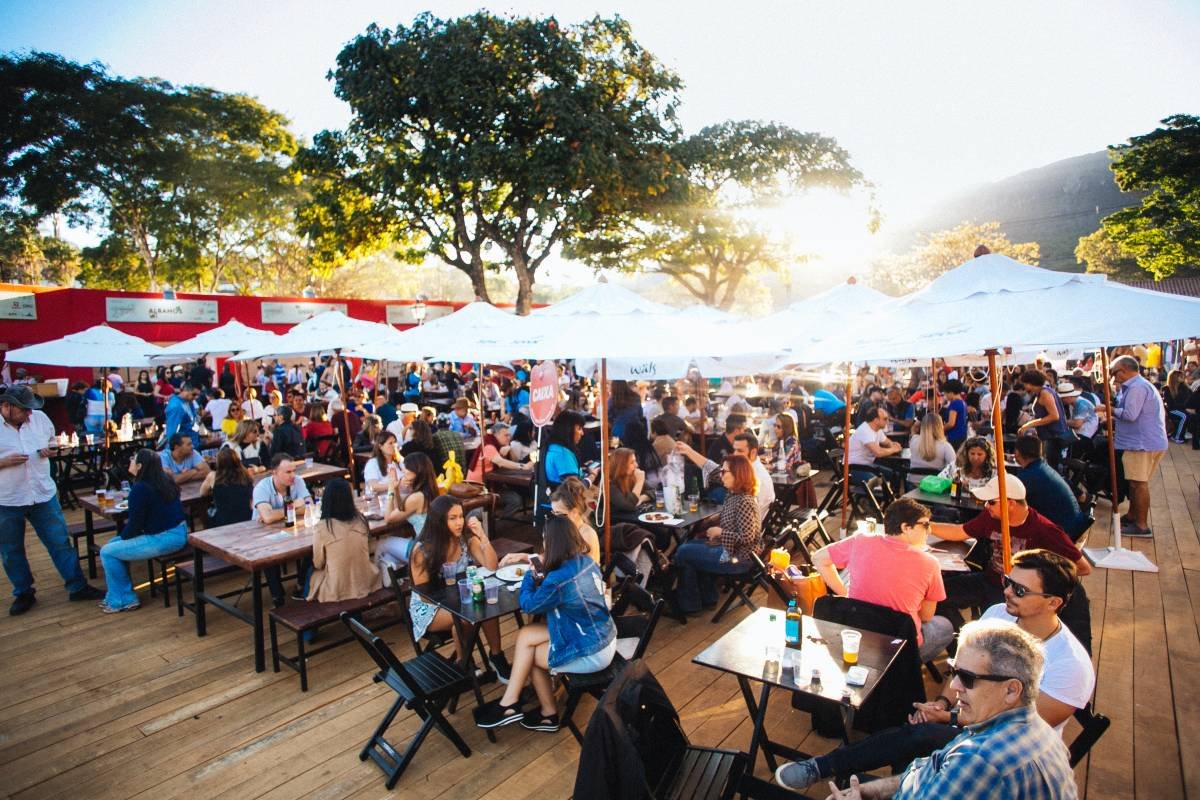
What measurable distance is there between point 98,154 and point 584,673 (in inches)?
1173

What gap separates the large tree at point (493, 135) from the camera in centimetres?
1561

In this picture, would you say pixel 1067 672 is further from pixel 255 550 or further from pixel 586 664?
pixel 255 550

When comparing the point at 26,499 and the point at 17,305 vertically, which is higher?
the point at 17,305

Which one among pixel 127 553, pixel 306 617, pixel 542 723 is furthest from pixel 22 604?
pixel 542 723

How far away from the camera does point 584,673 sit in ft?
12.6

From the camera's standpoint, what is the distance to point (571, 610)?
12.6 ft

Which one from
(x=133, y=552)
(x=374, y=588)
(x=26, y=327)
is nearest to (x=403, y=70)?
(x=26, y=327)

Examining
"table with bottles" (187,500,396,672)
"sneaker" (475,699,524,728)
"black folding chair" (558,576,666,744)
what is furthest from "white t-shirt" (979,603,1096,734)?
"table with bottles" (187,500,396,672)

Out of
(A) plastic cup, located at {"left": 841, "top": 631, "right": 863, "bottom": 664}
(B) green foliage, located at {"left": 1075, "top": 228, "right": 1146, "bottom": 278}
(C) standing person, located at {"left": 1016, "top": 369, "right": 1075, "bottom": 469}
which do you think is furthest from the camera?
(B) green foliage, located at {"left": 1075, "top": 228, "right": 1146, "bottom": 278}

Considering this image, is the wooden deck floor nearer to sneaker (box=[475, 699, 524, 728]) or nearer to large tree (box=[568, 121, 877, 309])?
sneaker (box=[475, 699, 524, 728])

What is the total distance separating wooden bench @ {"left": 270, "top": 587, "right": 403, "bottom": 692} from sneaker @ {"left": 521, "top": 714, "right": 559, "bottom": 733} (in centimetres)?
154

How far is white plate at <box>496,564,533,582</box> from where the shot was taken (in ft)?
15.0

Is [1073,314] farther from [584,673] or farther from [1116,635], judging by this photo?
[584,673]

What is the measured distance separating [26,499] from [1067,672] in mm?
8101
